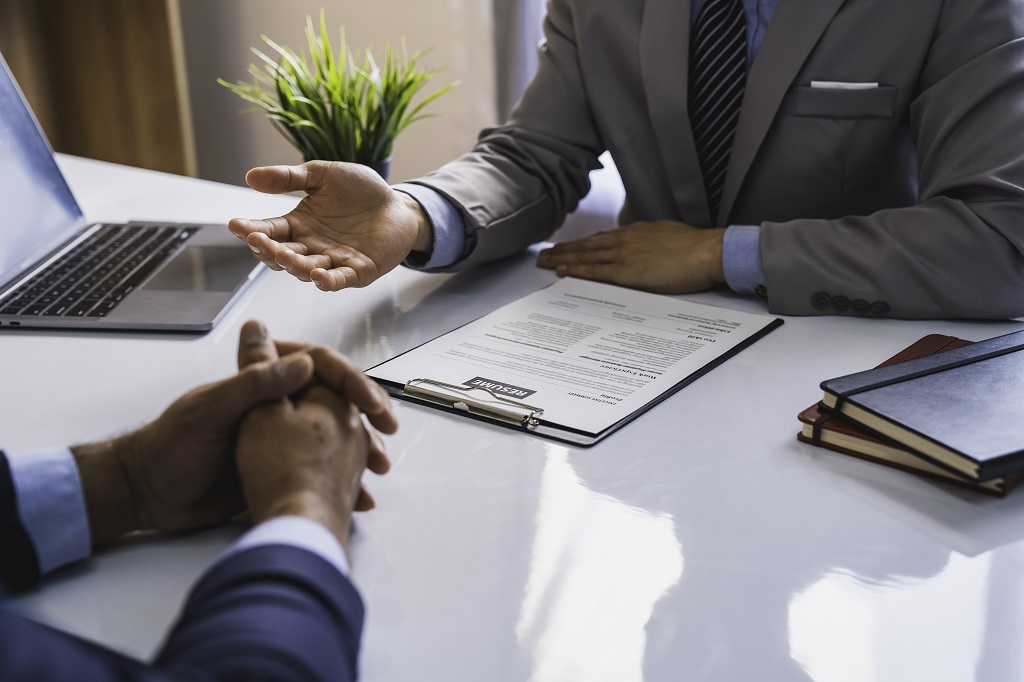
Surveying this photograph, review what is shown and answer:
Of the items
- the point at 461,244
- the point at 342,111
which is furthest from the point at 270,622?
the point at 342,111

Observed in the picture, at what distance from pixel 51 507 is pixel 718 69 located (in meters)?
0.99

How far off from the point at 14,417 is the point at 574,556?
0.52m

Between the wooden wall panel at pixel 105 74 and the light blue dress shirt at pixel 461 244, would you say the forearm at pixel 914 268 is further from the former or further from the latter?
the wooden wall panel at pixel 105 74

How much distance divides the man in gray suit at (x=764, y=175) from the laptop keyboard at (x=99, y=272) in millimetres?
220

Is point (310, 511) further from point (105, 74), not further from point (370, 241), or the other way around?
point (105, 74)

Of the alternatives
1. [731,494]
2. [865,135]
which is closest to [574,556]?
[731,494]

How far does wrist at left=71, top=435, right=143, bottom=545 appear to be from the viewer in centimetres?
63

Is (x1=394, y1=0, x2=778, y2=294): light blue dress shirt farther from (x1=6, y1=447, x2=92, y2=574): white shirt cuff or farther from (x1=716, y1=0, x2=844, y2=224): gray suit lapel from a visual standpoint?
(x1=6, y1=447, x2=92, y2=574): white shirt cuff

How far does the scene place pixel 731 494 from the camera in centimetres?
72

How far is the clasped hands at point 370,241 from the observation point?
101cm

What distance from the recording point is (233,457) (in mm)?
649

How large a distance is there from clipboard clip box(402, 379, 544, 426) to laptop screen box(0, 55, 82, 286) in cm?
58

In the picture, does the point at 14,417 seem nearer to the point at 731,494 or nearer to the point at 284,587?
the point at 284,587

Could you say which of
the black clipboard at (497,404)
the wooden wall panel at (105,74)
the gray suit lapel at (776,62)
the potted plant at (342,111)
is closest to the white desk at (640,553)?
the black clipboard at (497,404)
